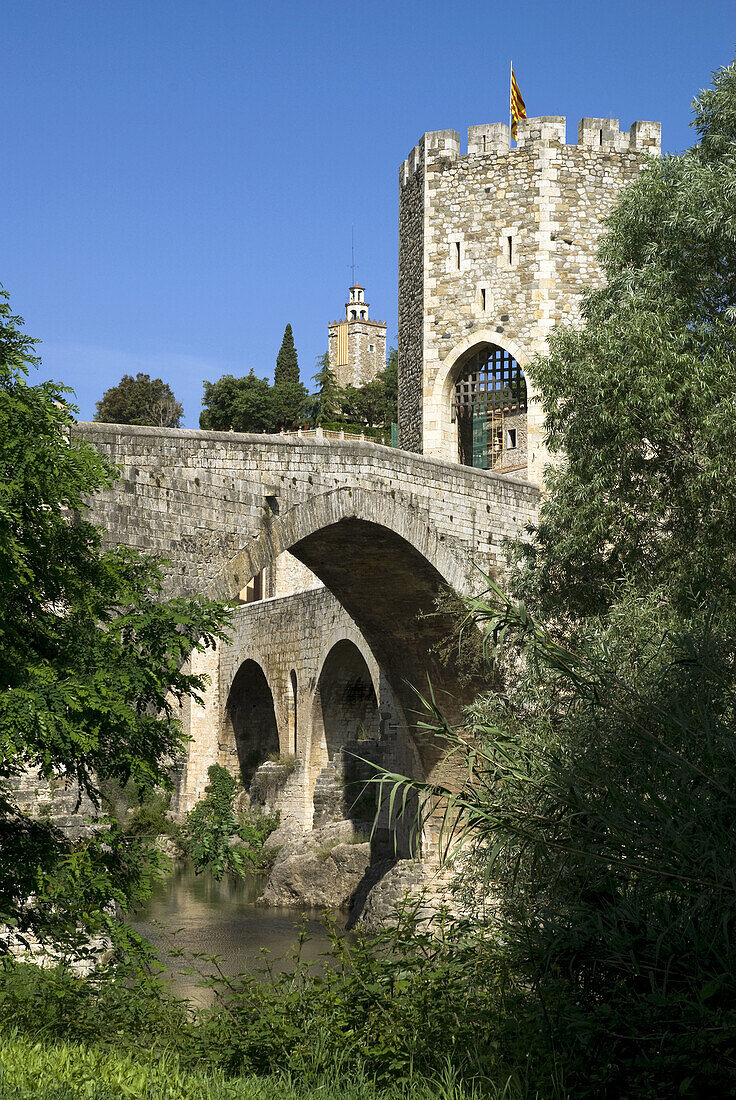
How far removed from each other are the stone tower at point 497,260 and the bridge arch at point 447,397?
1cm

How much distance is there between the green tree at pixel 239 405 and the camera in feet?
136

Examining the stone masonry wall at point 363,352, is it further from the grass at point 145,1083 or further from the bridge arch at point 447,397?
the grass at point 145,1083

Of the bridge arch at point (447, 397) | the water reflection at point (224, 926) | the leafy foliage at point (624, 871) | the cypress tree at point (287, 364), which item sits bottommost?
the water reflection at point (224, 926)

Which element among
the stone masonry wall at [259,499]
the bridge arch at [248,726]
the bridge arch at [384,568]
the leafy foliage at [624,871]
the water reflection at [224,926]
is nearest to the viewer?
the leafy foliage at [624,871]

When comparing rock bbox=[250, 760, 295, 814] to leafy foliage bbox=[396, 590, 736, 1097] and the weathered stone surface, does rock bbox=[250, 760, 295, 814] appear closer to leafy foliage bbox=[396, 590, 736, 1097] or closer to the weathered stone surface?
the weathered stone surface

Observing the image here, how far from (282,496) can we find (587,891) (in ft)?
19.8

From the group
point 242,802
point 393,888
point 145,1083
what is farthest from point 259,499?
point 242,802

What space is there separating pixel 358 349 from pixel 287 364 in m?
20.0

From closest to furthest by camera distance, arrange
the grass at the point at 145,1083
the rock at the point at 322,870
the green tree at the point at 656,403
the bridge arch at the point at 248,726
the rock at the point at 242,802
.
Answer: the grass at the point at 145,1083 → the green tree at the point at 656,403 → the rock at the point at 322,870 → the rock at the point at 242,802 → the bridge arch at the point at 248,726

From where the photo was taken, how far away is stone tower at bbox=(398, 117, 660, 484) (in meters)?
16.1

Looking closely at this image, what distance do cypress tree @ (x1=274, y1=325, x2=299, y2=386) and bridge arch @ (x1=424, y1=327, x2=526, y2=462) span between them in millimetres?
27385

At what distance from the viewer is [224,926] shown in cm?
1555

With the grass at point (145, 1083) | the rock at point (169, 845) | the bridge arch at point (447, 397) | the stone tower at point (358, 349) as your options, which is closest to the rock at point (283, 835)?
the rock at point (169, 845)

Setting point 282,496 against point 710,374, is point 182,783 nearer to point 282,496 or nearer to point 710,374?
point 282,496
